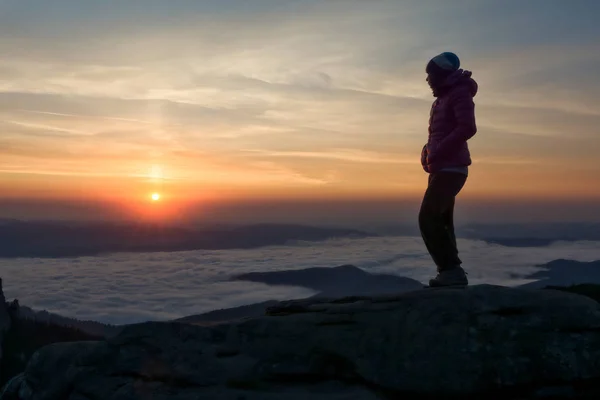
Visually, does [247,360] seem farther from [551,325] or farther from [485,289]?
[551,325]

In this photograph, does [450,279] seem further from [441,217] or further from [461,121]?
[461,121]

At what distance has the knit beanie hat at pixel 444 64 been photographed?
953cm

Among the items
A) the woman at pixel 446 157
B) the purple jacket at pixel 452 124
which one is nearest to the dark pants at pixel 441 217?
the woman at pixel 446 157

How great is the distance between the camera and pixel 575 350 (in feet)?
24.7

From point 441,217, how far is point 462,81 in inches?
102

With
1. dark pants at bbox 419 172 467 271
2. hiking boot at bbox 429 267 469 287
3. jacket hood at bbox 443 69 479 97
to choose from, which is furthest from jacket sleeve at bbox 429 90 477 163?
hiking boot at bbox 429 267 469 287

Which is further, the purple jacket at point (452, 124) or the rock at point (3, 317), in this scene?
the rock at point (3, 317)

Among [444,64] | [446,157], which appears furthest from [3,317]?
[444,64]

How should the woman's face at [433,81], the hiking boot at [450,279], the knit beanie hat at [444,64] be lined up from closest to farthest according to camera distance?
the knit beanie hat at [444,64], the woman's face at [433,81], the hiking boot at [450,279]

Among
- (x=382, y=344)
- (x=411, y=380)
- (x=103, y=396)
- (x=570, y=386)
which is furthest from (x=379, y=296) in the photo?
(x=103, y=396)

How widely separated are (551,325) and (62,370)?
771 cm

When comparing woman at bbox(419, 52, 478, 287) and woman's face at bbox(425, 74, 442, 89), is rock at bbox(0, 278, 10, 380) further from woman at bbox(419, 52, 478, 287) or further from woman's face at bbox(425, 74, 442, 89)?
woman's face at bbox(425, 74, 442, 89)

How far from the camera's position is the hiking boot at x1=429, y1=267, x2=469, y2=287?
9805mm

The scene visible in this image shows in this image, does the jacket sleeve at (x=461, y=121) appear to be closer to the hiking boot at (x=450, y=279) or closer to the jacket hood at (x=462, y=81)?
the jacket hood at (x=462, y=81)
